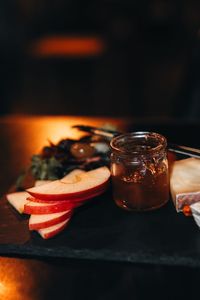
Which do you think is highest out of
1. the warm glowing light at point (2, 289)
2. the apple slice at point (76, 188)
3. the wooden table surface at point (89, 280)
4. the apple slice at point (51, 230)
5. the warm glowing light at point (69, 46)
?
the warm glowing light at point (69, 46)

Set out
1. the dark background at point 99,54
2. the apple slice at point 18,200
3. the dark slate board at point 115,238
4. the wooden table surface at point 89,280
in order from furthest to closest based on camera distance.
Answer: the dark background at point 99,54 < the apple slice at point 18,200 < the dark slate board at point 115,238 < the wooden table surface at point 89,280

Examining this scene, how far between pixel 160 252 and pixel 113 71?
3933mm

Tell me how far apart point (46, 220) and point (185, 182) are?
1.26 ft

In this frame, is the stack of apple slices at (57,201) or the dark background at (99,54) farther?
the dark background at (99,54)

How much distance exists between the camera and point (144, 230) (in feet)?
3.90

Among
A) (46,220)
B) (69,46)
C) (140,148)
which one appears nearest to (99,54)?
(69,46)

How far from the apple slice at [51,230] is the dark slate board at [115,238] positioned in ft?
0.04

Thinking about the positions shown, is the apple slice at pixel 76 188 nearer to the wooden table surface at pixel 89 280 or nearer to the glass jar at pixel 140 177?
the glass jar at pixel 140 177

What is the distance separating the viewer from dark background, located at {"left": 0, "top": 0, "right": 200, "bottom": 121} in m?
4.71

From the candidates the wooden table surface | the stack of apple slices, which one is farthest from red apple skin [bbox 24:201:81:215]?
the wooden table surface

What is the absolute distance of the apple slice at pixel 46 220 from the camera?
3.89 feet

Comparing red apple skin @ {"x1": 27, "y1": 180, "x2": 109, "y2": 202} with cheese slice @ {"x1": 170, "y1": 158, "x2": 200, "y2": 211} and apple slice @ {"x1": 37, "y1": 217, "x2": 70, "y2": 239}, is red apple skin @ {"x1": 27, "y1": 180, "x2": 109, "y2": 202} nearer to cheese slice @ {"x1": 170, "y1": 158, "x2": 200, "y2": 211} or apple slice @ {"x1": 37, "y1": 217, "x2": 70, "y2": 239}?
apple slice @ {"x1": 37, "y1": 217, "x2": 70, "y2": 239}

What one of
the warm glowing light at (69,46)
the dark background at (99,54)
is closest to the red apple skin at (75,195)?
the dark background at (99,54)

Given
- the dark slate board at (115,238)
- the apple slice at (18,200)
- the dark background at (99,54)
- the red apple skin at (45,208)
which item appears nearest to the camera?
the dark slate board at (115,238)
